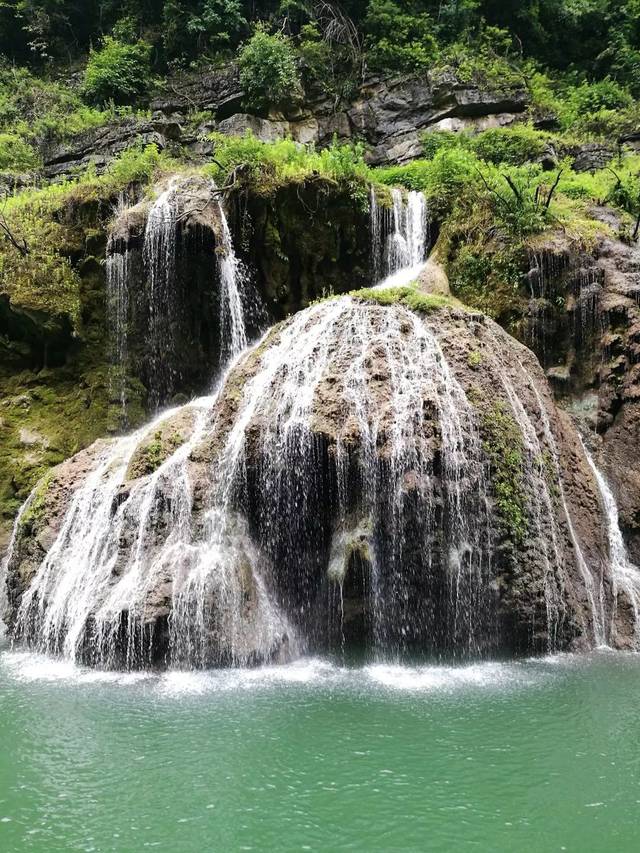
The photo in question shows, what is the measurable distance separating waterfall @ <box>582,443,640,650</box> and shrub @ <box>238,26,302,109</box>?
54.3 feet

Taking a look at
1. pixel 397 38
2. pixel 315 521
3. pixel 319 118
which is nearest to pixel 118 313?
pixel 315 521

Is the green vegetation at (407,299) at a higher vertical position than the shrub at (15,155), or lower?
lower

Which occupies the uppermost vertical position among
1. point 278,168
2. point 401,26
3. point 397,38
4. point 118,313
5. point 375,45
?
point 401,26

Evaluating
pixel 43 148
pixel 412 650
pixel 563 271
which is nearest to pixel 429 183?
pixel 563 271

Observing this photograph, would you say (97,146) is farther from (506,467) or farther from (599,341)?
(506,467)

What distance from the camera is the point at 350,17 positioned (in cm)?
2516

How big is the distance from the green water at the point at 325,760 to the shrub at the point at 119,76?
2216cm

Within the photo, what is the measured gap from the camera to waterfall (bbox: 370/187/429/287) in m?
14.6

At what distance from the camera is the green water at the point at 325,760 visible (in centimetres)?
443

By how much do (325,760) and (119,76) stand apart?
24.9 metres

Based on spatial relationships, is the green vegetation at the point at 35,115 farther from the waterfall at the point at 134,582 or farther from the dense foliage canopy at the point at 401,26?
the waterfall at the point at 134,582

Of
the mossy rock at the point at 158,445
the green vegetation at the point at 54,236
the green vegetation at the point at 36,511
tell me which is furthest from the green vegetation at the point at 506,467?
the green vegetation at the point at 54,236

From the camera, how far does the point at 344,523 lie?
8.38 metres

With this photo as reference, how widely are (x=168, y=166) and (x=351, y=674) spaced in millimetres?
12736
